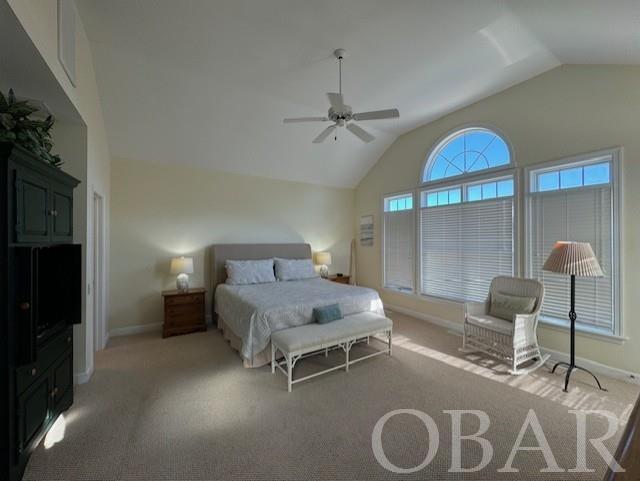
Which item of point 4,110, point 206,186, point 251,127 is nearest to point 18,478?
point 4,110

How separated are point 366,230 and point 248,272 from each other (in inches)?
113

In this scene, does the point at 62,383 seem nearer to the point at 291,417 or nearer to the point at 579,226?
the point at 291,417

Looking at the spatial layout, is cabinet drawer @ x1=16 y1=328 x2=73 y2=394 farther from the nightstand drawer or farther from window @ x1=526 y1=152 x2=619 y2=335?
window @ x1=526 y1=152 x2=619 y2=335

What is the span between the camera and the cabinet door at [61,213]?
6.32ft

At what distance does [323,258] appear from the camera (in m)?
5.65

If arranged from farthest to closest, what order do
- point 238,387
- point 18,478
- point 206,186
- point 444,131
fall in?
point 206,186
point 444,131
point 238,387
point 18,478

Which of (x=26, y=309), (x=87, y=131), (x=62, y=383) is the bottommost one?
(x=62, y=383)

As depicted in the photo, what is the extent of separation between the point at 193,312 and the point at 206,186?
7.01 ft

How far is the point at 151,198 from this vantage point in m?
4.25

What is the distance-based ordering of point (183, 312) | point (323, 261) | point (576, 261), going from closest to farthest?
1. point (576, 261)
2. point (183, 312)
3. point (323, 261)

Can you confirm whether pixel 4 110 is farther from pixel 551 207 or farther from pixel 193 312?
pixel 551 207

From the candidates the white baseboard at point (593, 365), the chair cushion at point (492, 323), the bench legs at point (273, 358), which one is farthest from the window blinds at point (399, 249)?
the bench legs at point (273, 358)

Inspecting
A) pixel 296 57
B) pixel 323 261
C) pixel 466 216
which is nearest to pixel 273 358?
pixel 323 261

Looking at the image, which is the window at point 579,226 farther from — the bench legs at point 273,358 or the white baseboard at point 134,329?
the white baseboard at point 134,329
